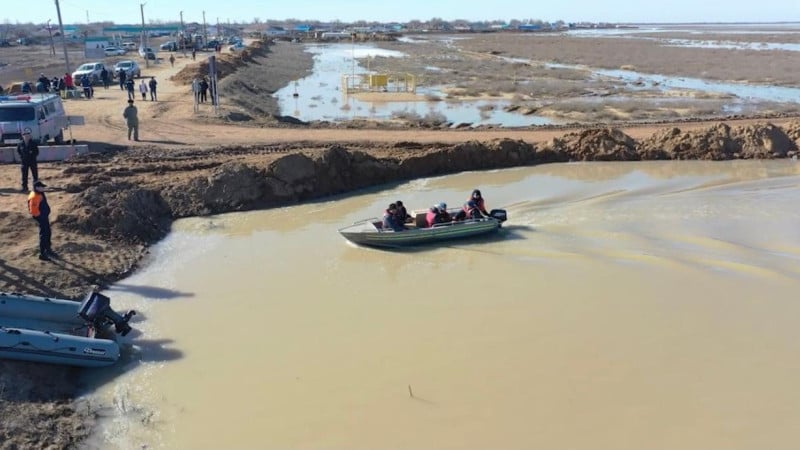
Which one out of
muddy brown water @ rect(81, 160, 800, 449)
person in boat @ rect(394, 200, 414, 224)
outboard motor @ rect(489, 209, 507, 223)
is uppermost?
person in boat @ rect(394, 200, 414, 224)

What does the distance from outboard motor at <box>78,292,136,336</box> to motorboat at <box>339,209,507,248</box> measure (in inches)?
239

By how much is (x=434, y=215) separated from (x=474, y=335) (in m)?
4.88

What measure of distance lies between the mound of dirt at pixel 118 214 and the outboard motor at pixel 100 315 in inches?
195

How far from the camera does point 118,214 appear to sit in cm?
1631

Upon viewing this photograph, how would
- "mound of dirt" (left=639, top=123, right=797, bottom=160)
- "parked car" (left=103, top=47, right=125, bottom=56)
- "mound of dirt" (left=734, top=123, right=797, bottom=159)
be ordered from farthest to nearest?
"parked car" (left=103, top=47, right=125, bottom=56), "mound of dirt" (left=734, top=123, right=797, bottom=159), "mound of dirt" (left=639, top=123, right=797, bottom=160)

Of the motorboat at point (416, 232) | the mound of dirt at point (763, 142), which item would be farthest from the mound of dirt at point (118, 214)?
the mound of dirt at point (763, 142)

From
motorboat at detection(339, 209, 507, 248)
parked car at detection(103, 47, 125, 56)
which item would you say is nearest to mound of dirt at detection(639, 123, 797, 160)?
motorboat at detection(339, 209, 507, 248)

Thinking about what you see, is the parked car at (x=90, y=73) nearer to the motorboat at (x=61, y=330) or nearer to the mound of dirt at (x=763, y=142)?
the motorboat at (x=61, y=330)

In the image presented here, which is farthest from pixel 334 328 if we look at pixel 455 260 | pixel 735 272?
pixel 735 272

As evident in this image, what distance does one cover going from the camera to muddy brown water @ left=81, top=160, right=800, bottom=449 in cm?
970

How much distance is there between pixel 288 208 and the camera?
19359mm

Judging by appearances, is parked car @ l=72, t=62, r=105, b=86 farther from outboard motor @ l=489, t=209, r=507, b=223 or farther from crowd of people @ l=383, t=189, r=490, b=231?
outboard motor @ l=489, t=209, r=507, b=223

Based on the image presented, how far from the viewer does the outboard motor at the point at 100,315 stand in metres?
11.0

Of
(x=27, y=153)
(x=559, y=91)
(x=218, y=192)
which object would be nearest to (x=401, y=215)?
(x=218, y=192)
